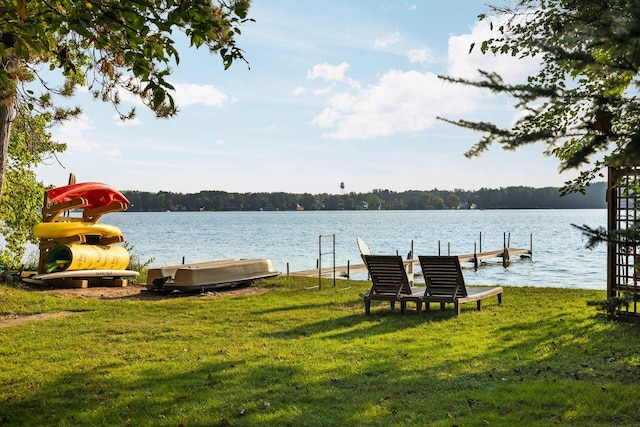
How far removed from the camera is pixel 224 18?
6.57 meters

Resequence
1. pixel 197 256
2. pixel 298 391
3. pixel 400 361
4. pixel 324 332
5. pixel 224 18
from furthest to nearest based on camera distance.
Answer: pixel 197 256 < pixel 324 332 < pixel 400 361 < pixel 224 18 < pixel 298 391

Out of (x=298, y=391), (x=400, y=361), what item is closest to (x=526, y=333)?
(x=400, y=361)

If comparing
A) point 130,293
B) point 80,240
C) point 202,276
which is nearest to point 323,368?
point 202,276

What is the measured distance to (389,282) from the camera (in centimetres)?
1080

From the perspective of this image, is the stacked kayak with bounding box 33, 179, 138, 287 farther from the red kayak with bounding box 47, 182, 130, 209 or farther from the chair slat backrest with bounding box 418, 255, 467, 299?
the chair slat backrest with bounding box 418, 255, 467, 299

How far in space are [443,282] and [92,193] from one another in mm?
10574

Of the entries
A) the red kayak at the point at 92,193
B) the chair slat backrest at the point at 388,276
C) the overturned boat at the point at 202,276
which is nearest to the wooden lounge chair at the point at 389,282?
the chair slat backrest at the point at 388,276

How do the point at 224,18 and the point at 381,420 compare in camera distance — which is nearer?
the point at 381,420

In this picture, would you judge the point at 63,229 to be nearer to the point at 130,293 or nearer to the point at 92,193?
the point at 92,193

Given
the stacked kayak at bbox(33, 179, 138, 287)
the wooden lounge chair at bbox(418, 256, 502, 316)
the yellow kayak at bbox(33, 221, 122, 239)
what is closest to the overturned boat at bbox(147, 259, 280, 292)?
the stacked kayak at bbox(33, 179, 138, 287)

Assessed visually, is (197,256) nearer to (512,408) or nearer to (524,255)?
(524,255)

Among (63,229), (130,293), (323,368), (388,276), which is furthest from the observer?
(63,229)

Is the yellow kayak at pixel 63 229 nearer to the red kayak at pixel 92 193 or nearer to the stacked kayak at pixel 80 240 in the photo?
the stacked kayak at pixel 80 240

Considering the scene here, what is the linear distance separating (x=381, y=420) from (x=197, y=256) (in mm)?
49111
